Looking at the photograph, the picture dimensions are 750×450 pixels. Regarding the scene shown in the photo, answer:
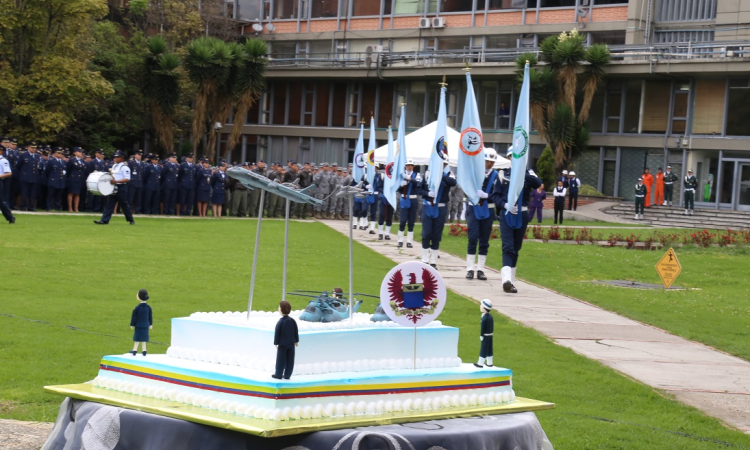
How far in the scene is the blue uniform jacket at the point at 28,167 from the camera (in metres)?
32.0

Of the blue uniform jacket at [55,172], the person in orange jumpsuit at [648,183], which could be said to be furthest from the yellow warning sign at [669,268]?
the person in orange jumpsuit at [648,183]

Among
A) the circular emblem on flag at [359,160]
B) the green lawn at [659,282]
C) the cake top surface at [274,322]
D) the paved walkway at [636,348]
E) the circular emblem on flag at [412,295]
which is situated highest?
the circular emblem on flag at [359,160]

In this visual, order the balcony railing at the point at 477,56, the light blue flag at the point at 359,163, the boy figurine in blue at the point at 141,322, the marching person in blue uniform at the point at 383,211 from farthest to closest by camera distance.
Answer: the balcony railing at the point at 477,56
the light blue flag at the point at 359,163
the marching person in blue uniform at the point at 383,211
the boy figurine in blue at the point at 141,322

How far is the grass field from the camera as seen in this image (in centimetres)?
947

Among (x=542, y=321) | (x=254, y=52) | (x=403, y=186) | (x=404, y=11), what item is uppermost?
(x=404, y=11)

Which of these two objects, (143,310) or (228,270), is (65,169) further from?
(143,310)

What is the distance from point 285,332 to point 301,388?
1.23 ft

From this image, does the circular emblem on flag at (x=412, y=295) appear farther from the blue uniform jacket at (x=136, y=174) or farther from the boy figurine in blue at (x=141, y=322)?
the blue uniform jacket at (x=136, y=174)

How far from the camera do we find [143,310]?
7.90 meters

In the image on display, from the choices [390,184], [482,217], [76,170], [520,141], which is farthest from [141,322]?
[76,170]

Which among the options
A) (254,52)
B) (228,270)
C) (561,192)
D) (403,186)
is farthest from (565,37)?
(228,270)

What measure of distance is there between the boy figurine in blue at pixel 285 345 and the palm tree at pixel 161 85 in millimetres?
47224

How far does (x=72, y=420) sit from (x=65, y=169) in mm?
27079

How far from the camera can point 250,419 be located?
648cm
